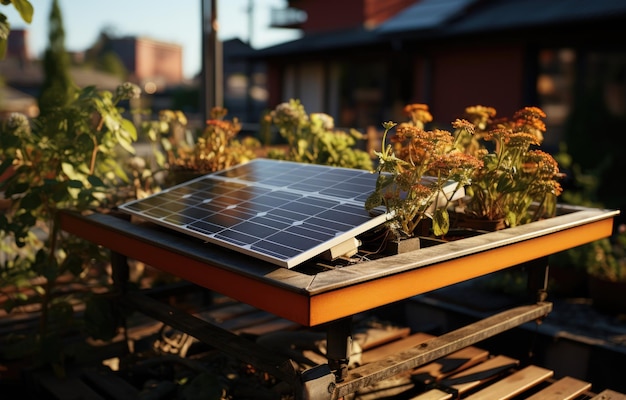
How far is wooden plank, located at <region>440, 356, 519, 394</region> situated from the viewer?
347 centimetres

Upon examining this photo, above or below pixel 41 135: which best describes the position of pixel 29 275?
below

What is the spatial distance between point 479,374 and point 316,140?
1.93 metres

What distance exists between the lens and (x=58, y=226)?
3.87 metres

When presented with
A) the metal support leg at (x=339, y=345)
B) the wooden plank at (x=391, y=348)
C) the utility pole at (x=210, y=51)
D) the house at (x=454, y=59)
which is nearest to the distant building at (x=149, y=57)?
the house at (x=454, y=59)

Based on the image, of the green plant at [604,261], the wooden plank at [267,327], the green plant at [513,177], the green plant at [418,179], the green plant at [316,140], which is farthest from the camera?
the green plant at [604,261]

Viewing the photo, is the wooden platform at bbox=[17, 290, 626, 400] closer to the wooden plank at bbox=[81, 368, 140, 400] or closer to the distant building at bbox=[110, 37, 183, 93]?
the wooden plank at bbox=[81, 368, 140, 400]

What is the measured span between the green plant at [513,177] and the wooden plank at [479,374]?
92 centimetres

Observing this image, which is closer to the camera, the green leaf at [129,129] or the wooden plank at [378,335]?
the green leaf at [129,129]

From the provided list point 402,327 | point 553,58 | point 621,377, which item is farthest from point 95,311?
point 553,58

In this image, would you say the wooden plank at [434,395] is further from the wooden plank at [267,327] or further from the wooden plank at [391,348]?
the wooden plank at [267,327]

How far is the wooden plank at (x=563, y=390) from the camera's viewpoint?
3.31 meters

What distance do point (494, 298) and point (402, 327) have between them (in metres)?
1.78

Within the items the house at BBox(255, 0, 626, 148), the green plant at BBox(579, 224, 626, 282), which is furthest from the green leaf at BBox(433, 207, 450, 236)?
the house at BBox(255, 0, 626, 148)

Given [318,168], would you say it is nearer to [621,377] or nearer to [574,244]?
[574,244]
